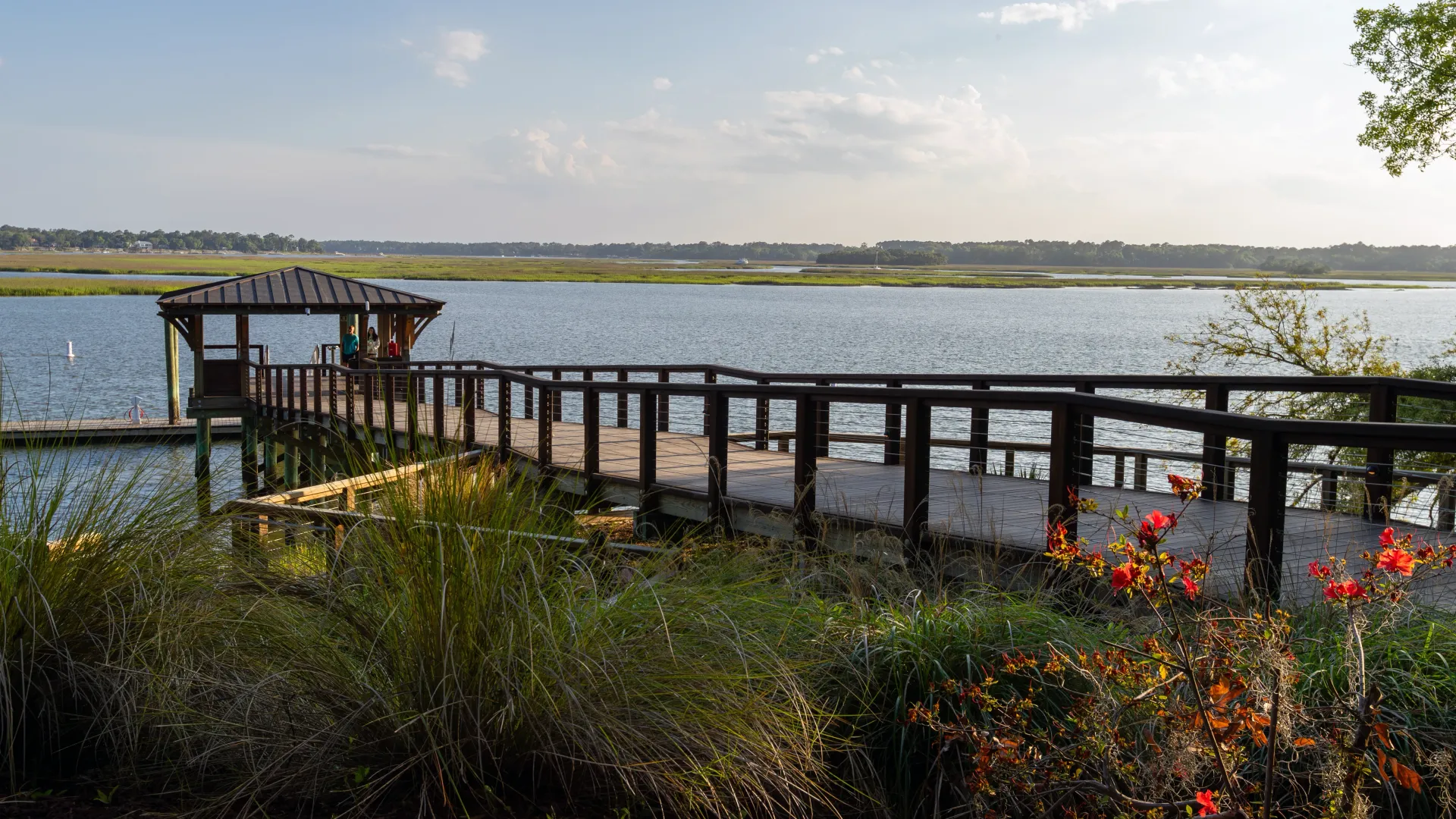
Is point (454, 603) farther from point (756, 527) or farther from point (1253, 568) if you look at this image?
point (756, 527)

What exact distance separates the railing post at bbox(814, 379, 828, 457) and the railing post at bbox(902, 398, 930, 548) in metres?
0.98

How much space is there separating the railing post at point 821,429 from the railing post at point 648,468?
1.33 m

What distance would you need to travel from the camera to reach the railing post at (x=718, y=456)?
26.3 ft

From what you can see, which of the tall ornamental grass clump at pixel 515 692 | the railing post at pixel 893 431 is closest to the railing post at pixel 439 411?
the tall ornamental grass clump at pixel 515 692

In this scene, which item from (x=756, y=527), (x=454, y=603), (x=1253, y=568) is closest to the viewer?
(x=454, y=603)

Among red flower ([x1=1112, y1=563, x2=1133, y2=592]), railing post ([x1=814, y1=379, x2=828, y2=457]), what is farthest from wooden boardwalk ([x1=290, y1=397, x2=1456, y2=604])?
red flower ([x1=1112, y1=563, x2=1133, y2=592])

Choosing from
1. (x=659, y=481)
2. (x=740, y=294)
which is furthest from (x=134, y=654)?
(x=740, y=294)

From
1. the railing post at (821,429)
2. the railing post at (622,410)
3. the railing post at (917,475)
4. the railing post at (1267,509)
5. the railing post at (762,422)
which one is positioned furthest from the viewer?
the railing post at (622,410)

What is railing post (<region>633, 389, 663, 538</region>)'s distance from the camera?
29.2ft

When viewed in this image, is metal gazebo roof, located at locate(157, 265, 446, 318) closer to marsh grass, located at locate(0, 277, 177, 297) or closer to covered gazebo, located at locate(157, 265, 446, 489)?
covered gazebo, located at locate(157, 265, 446, 489)

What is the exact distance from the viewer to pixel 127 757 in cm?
374

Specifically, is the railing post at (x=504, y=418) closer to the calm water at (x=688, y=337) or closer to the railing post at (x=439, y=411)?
the railing post at (x=439, y=411)

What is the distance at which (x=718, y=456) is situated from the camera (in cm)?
848

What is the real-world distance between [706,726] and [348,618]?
3.95 feet
